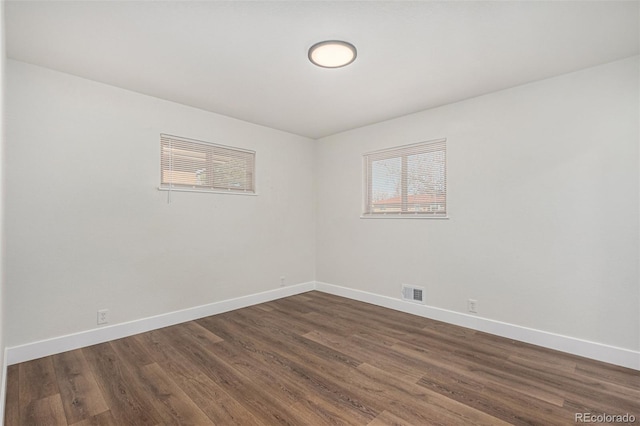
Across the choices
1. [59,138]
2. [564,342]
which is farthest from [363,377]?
[59,138]

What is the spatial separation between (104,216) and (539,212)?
169 inches

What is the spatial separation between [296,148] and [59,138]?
2948 mm

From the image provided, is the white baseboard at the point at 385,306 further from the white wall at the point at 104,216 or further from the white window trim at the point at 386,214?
the white window trim at the point at 386,214

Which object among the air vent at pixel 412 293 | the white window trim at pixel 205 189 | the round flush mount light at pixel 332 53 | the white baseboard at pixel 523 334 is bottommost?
the white baseboard at pixel 523 334

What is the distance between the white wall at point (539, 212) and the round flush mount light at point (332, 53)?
1680mm

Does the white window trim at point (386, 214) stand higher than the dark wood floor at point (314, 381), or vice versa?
the white window trim at point (386, 214)

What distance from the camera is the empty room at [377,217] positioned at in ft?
6.55

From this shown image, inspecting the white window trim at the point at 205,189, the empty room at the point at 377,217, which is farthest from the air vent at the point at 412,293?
the white window trim at the point at 205,189

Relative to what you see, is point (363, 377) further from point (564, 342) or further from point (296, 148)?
point (296, 148)

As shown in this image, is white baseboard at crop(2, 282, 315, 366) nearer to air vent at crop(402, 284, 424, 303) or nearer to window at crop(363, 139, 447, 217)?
air vent at crop(402, 284, 424, 303)

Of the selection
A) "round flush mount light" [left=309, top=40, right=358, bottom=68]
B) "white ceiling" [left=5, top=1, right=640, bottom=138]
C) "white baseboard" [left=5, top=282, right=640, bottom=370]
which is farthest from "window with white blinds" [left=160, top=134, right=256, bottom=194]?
"round flush mount light" [left=309, top=40, right=358, bottom=68]

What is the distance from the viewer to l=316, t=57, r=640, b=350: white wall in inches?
98.8

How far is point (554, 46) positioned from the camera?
2.31 meters

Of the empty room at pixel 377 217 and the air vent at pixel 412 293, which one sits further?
the air vent at pixel 412 293
